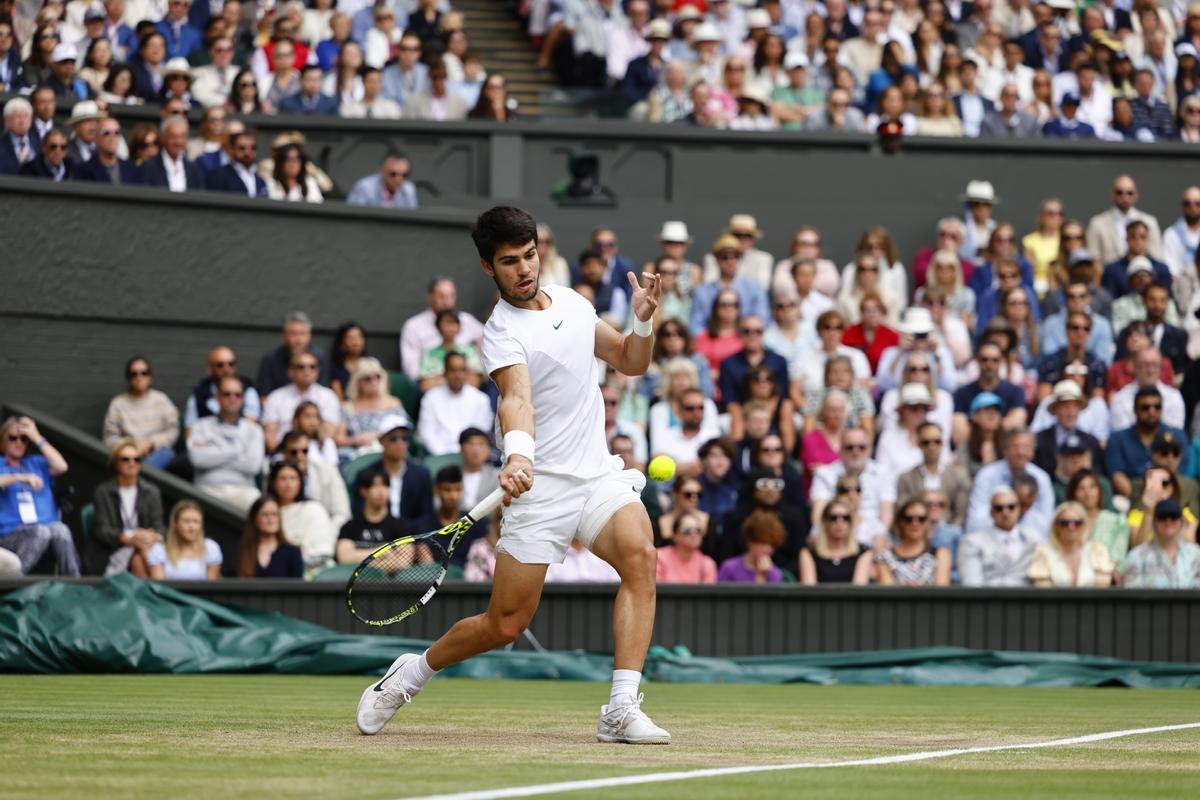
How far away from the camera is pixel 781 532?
14.7 m

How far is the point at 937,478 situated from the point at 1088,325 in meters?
2.72

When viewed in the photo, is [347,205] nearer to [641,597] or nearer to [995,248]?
[995,248]

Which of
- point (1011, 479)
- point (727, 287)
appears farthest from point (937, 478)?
point (727, 287)

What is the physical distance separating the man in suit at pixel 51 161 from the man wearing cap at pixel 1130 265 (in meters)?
9.36

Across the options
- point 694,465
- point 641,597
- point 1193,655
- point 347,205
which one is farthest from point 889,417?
point 641,597

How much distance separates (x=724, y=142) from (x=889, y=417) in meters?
4.38

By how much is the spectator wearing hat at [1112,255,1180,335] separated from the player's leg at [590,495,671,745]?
451 inches

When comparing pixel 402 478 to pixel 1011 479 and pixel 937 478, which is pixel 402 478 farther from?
pixel 1011 479

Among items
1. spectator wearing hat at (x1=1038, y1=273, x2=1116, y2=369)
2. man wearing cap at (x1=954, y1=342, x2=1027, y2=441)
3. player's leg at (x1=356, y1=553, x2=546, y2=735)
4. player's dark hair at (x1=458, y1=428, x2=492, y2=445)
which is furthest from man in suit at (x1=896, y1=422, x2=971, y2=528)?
player's leg at (x1=356, y1=553, x2=546, y2=735)

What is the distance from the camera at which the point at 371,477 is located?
49.4 feet

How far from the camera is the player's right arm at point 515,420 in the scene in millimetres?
7254

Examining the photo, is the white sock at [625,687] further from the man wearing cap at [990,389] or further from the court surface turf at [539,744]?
the man wearing cap at [990,389]

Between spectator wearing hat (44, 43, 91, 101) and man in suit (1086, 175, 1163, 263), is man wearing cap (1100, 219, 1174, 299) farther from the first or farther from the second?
spectator wearing hat (44, 43, 91, 101)

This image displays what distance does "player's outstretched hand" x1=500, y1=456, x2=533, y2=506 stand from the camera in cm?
724
